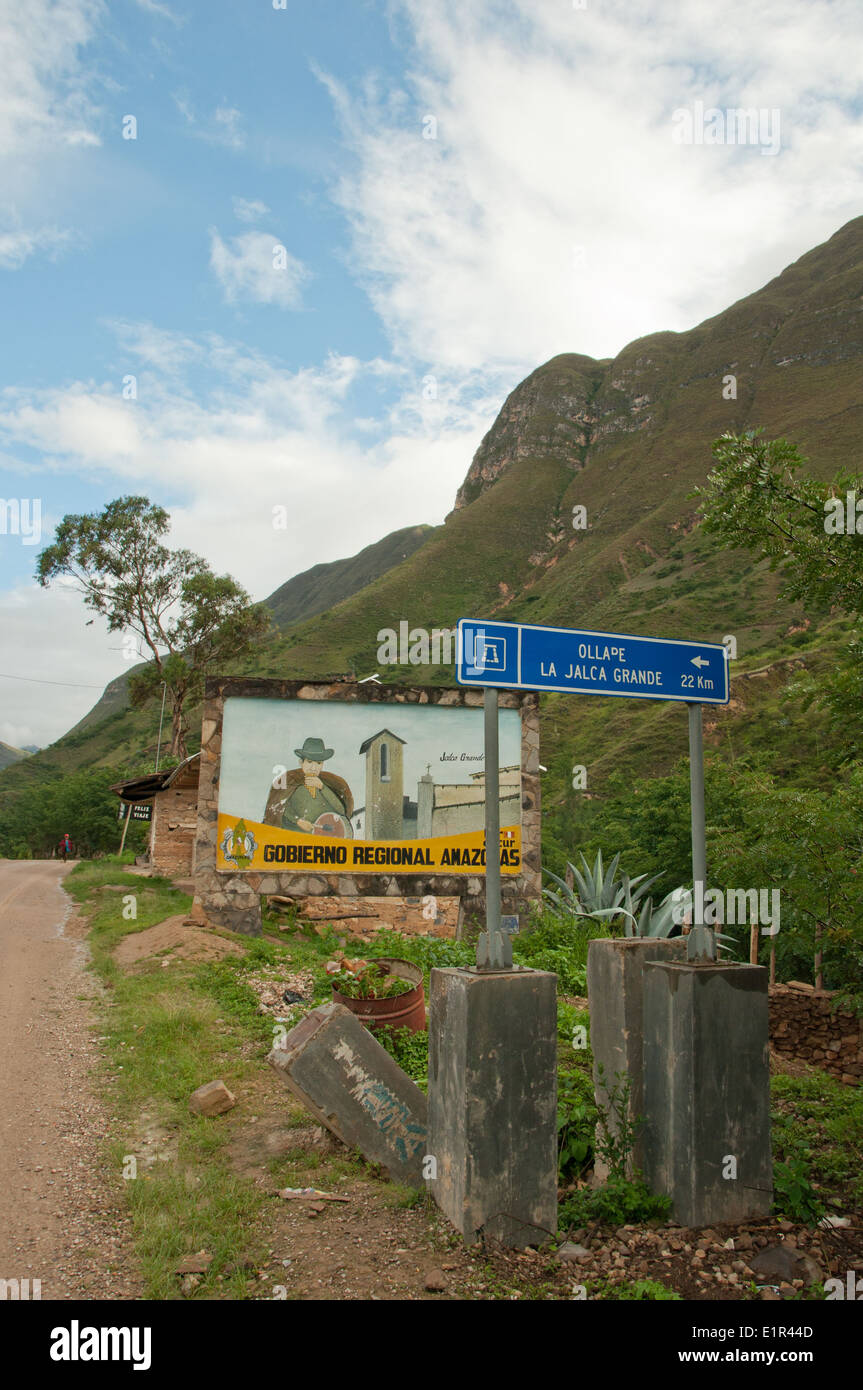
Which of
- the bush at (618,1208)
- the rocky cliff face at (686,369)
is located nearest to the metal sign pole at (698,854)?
the bush at (618,1208)

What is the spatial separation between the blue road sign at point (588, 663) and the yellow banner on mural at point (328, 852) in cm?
787

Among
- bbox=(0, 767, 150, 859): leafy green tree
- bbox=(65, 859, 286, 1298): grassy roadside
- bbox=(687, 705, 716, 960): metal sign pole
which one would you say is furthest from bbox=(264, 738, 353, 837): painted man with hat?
bbox=(0, 767, 150, 859): leafy green tree

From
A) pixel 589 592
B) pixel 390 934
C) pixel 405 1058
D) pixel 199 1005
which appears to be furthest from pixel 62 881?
pixel 589 592

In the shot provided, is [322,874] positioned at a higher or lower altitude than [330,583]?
lower

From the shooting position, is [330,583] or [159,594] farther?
[330,583]

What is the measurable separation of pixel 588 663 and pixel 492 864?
1309 mm

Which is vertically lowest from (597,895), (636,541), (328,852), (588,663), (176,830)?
(597,895)

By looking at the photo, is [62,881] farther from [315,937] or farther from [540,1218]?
[540,1218]

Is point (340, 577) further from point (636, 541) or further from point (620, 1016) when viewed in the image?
point (620, 1016)

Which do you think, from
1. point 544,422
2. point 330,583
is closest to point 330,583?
point 330,583

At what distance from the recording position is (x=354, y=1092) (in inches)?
190

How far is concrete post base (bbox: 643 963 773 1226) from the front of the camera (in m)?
4.20

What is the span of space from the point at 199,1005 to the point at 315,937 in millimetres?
4222

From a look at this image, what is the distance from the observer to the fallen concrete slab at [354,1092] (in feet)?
15.6
